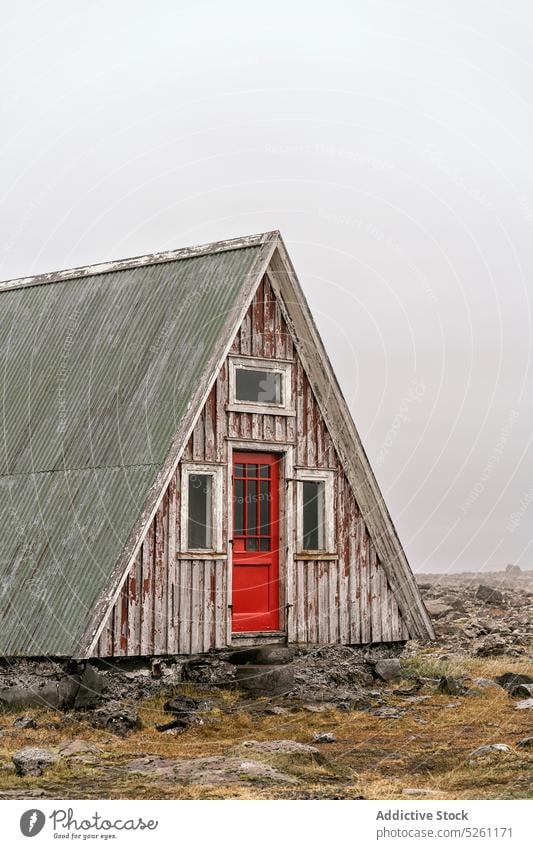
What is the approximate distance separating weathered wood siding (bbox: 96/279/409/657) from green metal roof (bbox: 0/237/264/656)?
0.52 metres

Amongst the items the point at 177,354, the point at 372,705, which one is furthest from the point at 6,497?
the point at 372,705

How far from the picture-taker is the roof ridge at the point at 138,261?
20.3 meters

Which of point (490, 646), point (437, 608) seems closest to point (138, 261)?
point (490, 646)

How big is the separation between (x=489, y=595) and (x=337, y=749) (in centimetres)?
2153

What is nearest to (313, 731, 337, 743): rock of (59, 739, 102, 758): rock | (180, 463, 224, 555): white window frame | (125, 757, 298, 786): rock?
(125, 757, 298, 786): rock

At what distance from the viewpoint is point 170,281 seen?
2092cm

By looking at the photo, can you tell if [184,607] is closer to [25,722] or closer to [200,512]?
[200,512]

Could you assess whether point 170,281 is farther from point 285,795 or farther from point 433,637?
point 285,795

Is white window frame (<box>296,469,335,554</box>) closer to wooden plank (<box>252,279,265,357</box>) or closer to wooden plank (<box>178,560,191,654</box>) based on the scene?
wooden plank (<box>252,279,265,357</box>)

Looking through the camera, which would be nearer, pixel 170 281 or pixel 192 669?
pixel 192 669
